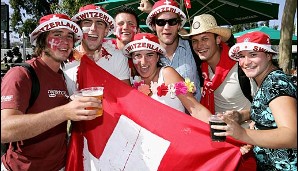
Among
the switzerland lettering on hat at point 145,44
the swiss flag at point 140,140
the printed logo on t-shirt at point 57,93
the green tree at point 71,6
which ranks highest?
the green tree at point 71,6

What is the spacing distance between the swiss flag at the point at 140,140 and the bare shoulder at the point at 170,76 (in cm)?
29

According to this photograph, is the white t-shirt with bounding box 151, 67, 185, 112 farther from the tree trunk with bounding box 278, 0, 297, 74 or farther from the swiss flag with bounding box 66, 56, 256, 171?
the tree trunk with bounding box 278, 0, 297, 74

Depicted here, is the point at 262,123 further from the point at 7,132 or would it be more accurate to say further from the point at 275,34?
the point at 275,34

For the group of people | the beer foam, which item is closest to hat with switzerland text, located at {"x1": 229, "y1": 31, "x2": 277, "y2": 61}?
the group of people

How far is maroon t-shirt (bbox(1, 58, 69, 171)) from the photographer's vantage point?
2.43 meters

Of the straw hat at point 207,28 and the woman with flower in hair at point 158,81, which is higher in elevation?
the straw hat at point 207,28

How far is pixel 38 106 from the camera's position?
262cm

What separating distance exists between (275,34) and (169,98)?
1278cm

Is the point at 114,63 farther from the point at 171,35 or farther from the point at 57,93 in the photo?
the point at 57,93

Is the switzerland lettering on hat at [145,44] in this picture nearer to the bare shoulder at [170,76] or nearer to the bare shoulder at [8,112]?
the bare shoulder at [170,76]

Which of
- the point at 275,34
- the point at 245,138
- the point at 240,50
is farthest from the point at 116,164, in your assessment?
the point at 275,34

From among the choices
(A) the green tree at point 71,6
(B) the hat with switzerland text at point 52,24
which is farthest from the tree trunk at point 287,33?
(A) the green tree at point 71,6

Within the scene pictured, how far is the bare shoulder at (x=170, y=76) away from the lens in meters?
3.21

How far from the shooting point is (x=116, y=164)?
3033 millimetres
